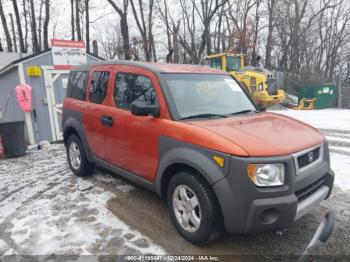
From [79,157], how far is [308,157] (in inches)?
157

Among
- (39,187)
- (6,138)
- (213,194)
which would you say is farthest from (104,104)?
(6,138)

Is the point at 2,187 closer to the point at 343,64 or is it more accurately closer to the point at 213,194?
the point at 213,194

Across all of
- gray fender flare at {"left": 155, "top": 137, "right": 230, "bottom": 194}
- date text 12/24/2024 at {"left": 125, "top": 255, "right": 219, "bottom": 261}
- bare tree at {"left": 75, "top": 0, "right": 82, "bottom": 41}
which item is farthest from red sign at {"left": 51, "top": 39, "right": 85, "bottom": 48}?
bare tree at {"left": 75, "top": 0, "right": 82, "bottom": 41}

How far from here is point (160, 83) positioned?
142 inches

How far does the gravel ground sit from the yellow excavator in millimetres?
10053

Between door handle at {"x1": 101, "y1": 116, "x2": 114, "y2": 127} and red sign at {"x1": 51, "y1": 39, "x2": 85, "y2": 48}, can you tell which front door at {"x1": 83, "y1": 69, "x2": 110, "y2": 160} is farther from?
red sign at {"x1": 51, "y1": 39, "x2": 85, "y2": 48}

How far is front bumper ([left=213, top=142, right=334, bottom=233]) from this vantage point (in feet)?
8.61

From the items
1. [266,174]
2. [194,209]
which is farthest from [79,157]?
[266,174]

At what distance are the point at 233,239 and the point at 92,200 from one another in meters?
2.24

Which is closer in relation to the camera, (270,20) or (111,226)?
(111,226)

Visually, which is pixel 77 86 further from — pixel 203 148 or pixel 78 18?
pixel 78 18

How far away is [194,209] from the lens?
3111mm

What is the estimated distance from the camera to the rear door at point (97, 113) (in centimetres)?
450

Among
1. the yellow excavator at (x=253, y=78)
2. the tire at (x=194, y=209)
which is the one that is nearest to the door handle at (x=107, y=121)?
the tire at (x=194, y=209)
